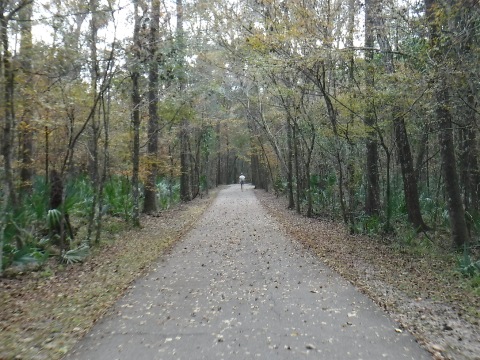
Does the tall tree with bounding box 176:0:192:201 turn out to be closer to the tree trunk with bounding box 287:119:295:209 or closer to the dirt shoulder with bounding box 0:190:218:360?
the tree trunk with bounding box 287:119:295:209

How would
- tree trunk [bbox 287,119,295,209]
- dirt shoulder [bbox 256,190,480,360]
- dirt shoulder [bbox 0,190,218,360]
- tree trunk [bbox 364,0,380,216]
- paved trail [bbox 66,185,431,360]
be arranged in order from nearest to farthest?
paved trail [bbox 66,185,431,360]
dirt shoulder [bbox 0,190,218,360]
dirt shoulder [bbox 256,190,480,360]
tree trunk [bbox 364,0,380,216]
tree trunk [bbox 287,119,295,209]

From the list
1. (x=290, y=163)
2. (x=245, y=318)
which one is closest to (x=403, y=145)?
(x=290, y=163)

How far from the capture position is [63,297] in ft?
20.1

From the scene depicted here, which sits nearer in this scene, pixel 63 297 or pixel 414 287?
pixel 63 297

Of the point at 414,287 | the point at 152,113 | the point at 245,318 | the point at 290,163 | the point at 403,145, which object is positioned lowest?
the point at 414,287

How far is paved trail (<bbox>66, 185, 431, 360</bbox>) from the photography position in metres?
4.25

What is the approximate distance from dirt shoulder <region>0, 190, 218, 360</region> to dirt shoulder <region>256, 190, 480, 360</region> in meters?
3.97

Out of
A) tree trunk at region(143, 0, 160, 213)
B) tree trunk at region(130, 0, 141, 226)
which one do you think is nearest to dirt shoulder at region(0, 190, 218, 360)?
tree trunk at region(130, 0, 141, 226)

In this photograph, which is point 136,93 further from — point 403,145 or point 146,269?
point 403,145

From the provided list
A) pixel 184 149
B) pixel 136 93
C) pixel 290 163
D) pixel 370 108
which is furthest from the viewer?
pixel 184 149

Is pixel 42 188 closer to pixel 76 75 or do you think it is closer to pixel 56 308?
pixel 76 75

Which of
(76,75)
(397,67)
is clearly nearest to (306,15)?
(397,67)

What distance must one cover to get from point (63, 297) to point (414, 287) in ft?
18.9

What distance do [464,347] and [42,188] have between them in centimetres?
959
